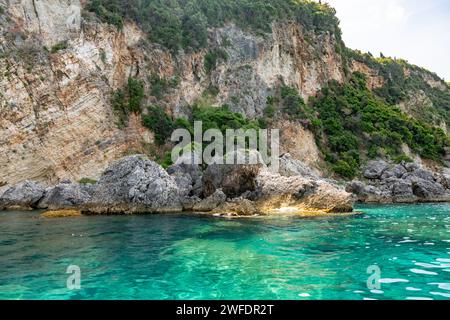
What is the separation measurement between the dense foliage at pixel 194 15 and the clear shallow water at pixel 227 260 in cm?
3414

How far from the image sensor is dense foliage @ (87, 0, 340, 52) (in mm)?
46406

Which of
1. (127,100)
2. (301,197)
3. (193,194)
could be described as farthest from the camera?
(127,100)

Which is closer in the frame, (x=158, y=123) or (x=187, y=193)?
(x=187, y=193)

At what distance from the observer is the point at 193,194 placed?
92.4 ft

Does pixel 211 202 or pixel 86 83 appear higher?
pixel 86 83

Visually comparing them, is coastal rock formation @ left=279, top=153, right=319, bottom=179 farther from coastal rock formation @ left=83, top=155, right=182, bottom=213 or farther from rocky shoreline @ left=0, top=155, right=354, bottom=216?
coastal rock formation @ left=83, top=155, right=182, bottom=213

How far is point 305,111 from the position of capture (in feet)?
178

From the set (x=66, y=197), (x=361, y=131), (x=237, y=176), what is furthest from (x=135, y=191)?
(x=361, y=131)

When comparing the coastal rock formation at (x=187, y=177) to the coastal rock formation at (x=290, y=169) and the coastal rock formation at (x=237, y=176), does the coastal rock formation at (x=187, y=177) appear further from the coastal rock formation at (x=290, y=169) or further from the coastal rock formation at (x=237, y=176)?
the coastal rock formation at (x=290, y=169)

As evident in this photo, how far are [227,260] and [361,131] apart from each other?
5239 centimetres

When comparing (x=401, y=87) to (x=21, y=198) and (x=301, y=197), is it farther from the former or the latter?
(x=21, y=198)

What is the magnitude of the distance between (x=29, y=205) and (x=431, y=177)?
37.0 meters
